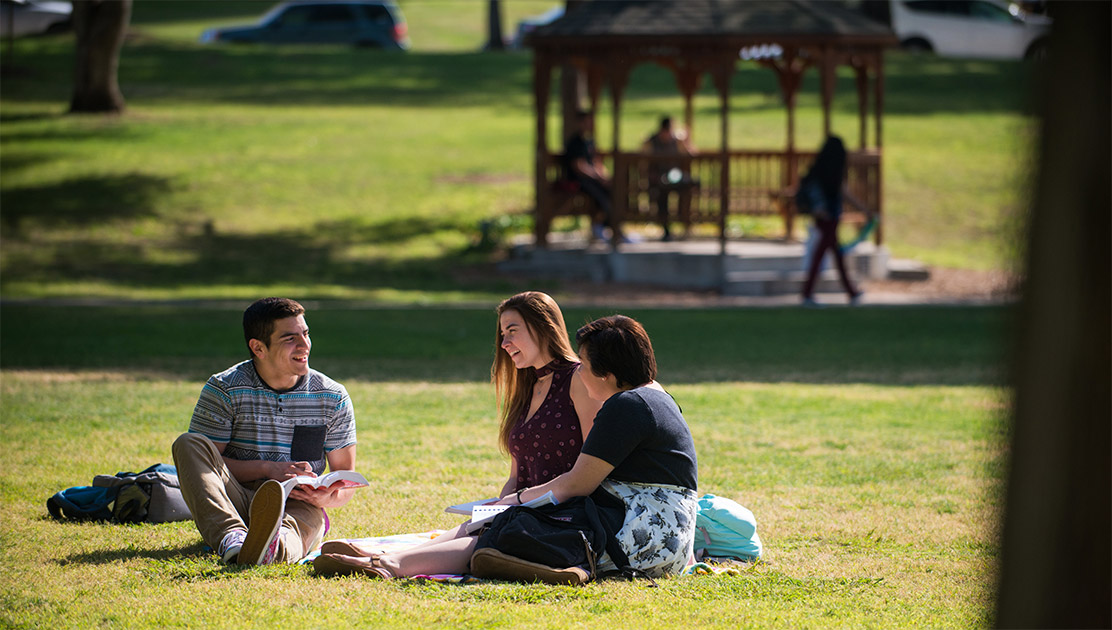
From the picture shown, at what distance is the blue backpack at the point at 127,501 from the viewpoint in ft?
20.0

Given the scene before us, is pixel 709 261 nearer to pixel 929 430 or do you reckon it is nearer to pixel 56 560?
pixel 929 430

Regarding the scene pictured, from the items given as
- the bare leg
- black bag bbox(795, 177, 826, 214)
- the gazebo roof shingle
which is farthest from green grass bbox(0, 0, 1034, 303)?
the bare leg

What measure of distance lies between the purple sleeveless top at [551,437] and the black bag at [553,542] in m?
0.37

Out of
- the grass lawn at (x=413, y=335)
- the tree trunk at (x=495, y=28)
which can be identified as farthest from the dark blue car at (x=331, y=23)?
the grass lawn at (x=413, y=335)

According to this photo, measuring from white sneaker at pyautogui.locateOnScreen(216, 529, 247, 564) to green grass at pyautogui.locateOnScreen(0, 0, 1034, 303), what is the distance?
36.1 feet

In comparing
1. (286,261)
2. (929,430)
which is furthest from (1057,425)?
(286,261)

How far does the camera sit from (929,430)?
29.2ft

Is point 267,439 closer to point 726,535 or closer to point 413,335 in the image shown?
point 726,535

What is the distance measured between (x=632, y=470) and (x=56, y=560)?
8.46 ft

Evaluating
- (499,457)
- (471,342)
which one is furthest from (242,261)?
(499,457)

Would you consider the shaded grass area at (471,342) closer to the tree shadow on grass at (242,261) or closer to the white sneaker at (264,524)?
the tree shadow on grass at (242,261)

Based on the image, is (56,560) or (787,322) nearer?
(56,560)

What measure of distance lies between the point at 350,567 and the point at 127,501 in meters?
1.69

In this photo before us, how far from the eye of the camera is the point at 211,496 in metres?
5.34
